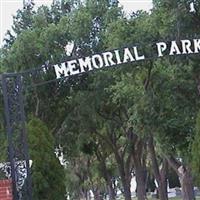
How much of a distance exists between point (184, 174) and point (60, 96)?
8.56m

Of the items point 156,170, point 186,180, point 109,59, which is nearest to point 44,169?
point 109,59

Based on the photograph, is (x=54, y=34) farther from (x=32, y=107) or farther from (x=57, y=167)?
(x=57, y=167)

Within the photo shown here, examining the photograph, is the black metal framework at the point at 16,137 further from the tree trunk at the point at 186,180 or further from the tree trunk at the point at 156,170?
the tree trunk at the point at 186,180

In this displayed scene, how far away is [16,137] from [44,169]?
6466 mm

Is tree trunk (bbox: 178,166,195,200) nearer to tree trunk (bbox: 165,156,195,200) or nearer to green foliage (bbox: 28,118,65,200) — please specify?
tree trunk (bbox: 165,156,195,200)

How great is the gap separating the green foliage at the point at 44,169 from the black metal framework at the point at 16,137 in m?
5.58

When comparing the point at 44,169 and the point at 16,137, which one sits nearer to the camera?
the point at 16,137

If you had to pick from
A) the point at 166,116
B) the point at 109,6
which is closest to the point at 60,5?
the point at 109,6

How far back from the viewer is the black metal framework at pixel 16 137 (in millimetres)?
13961

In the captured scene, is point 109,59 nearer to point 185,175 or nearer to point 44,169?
point 44,169

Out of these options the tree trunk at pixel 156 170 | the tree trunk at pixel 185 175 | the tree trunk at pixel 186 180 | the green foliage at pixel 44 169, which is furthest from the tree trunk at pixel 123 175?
the green foliage at pixel 44 169

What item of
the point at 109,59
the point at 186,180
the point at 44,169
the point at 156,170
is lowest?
the point at 186,180

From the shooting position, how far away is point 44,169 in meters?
21.0

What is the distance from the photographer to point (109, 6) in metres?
28.1
